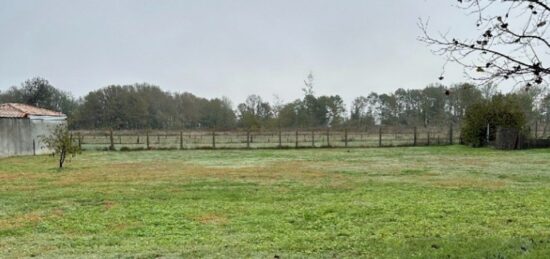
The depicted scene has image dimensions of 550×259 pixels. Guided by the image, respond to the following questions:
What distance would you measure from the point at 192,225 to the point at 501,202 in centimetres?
537

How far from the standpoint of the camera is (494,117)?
2848 cm

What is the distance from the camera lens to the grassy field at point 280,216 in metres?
5.51

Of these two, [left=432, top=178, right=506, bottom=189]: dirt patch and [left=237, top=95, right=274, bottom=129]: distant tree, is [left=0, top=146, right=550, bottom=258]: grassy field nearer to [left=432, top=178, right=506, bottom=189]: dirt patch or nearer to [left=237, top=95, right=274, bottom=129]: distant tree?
[left=432, top=178, right=506, bottom=189]: dirt patch

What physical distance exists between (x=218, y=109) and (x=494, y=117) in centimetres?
4211

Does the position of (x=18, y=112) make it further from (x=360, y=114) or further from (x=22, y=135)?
(x=360, y=114)

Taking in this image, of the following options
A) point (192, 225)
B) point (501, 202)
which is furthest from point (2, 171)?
point (501, 202)

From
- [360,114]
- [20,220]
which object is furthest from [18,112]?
[360,114]

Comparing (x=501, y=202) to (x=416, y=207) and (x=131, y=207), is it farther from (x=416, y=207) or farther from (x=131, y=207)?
(x=131, y=207)

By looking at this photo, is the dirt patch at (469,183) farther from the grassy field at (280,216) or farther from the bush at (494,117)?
the bush at (494,117)

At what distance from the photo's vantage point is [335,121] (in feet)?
205

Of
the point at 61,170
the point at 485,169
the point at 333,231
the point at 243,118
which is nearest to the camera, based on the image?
the point at 333,231

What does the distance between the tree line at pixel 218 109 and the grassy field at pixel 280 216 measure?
40667mm

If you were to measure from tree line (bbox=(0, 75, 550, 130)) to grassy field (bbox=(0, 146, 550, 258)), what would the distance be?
40667mm

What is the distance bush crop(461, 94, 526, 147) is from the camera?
92.5 ft
